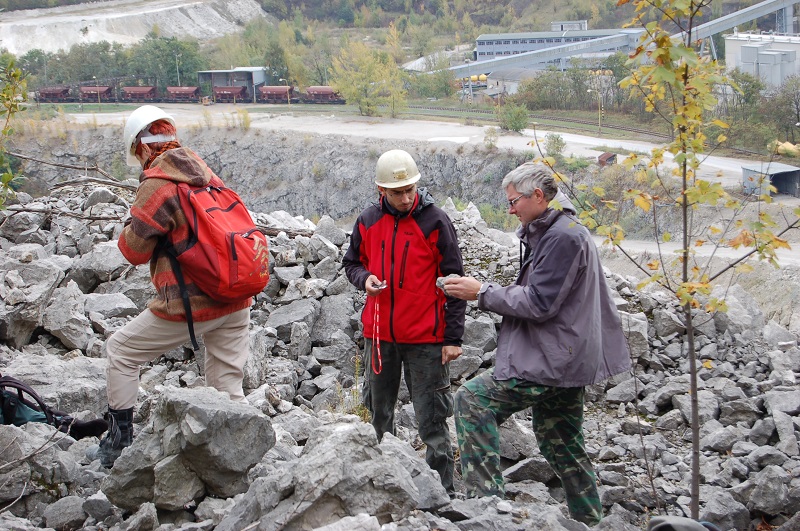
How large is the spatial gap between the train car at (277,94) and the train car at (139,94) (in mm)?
6466

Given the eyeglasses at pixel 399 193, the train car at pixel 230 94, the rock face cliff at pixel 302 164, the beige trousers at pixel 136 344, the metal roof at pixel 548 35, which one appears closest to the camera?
the beige trousers at pixel 136 344

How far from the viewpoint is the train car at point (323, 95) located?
4694cm

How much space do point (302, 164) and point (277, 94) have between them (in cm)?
1122

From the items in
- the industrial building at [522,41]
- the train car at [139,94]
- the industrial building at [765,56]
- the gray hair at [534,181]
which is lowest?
the gray hair at [534,181]

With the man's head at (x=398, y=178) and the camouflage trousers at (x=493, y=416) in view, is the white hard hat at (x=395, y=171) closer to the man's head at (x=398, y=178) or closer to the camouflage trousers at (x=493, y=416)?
the man's head at (x=398, y=178)

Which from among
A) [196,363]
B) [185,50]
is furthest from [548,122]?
[196,363]

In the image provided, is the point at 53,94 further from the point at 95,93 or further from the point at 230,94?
the point at 230,94

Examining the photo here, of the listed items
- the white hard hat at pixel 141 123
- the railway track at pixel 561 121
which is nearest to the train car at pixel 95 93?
the railway track at pixel 561 121

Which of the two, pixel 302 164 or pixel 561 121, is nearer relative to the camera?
pixel 561 121

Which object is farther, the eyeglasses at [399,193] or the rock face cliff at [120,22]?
the rock face cliff at [120,22]

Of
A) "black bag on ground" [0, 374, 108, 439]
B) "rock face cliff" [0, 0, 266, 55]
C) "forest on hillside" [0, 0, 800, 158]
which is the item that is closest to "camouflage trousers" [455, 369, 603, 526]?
"black bag on ground" [0, 374, 108, 439]

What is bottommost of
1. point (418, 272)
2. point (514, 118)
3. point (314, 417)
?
point (314, 417)

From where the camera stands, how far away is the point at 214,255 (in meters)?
4.06

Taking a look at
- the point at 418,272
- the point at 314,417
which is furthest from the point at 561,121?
the point at 418,272
